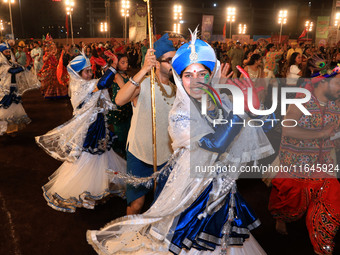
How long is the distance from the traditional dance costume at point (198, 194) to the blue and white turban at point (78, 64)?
2553 millimetres

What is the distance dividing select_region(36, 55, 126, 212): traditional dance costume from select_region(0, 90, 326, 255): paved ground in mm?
262

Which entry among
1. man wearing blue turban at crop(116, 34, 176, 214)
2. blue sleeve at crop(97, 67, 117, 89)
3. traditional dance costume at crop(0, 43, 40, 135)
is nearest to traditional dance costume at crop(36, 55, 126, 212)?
blue sleeve at crop(97, 67, 117, 89)

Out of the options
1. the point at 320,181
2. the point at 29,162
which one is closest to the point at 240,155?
the point at 320,181

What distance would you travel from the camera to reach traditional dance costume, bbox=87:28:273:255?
221cm

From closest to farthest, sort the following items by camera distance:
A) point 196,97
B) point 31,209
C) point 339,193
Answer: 1. point 196,97
2. point 339,193
3. point 31,209

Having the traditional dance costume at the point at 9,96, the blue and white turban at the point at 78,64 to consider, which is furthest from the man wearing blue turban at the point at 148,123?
the traditional dance costume at the point at 9,96

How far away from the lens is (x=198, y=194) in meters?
2.28

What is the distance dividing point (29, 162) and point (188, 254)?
15.3 feet

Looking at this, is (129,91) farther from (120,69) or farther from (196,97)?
(120,69)

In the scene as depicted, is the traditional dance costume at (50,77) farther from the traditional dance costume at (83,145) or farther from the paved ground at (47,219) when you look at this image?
the traditional dance costume at (83,145)

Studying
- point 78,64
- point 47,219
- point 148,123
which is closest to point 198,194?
point 148,123

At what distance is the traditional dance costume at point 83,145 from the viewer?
454 centimetres

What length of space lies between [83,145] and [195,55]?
108 inches

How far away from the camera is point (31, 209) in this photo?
435cm
